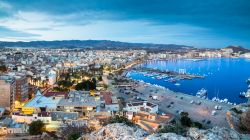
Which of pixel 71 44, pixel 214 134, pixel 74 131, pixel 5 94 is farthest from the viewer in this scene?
pixel 71 44

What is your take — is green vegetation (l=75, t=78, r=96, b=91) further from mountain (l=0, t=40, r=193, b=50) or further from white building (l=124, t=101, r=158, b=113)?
mountain (l=0, t=40, r=193, b=50)

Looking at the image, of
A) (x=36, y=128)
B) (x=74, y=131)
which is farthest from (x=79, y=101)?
(x=74, y=131)

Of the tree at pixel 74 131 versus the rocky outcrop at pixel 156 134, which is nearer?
the rocky outcrop at pixel 156 134

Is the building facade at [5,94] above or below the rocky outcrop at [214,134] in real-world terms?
below

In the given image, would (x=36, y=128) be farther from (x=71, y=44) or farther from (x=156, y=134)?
(x=71, y=44)

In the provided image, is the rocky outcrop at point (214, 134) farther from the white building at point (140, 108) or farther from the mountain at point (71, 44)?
the mountain at point (71, 44)

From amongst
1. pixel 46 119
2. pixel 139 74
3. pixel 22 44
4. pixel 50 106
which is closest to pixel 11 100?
pixel 50 106

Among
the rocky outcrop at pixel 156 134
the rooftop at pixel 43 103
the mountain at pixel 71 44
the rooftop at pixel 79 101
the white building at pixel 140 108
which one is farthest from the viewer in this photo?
the mountain at pixel 71 44

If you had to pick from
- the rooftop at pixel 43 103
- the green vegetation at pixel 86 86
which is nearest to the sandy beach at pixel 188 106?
the green vegetation at pixel 86 86

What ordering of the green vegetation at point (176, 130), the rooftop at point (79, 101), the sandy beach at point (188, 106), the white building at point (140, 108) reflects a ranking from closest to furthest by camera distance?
1. the green vegetation at point (176, 130)
2. the rooftop at point (79, 101)
3. the sandy beach at point (188, 106)
4. the white building at point (140, 108)
